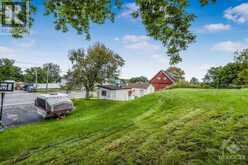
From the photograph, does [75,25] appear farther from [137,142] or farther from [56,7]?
[137,142]

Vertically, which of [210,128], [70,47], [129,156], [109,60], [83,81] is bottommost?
[129,156]

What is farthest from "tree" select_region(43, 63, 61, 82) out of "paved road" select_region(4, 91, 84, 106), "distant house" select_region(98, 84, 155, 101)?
"paved road" select_region(4, 91, 84, 106)

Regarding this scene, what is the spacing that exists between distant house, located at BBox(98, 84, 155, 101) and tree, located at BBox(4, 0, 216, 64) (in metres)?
23.9

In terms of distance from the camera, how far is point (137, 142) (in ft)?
13.0

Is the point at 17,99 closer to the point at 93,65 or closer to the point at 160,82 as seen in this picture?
the point at 93,65

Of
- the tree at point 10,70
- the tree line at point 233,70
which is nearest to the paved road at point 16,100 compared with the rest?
the tree at point 10,70

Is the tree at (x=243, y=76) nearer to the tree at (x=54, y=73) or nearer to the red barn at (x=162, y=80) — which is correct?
the red barn at (x=162, y=80)

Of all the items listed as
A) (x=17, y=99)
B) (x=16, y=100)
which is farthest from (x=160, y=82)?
(x=16, y=100)

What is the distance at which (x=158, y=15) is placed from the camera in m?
3.70

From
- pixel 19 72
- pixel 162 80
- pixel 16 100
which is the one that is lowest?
pixel 16 100

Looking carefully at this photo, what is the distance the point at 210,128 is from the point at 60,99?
1290 cm

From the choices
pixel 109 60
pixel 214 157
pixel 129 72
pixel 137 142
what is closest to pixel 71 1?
A: pixel 137 142

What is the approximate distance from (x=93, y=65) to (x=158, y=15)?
1912 centimetres

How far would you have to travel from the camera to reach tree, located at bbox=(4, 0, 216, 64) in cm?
357
